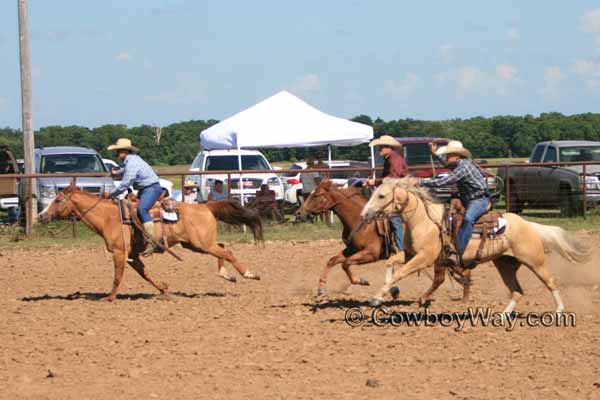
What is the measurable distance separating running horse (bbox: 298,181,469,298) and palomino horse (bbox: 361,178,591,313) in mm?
913

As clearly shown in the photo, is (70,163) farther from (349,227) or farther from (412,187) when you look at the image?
(412,187)

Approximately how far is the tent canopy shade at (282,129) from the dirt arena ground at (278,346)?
25.8 feet

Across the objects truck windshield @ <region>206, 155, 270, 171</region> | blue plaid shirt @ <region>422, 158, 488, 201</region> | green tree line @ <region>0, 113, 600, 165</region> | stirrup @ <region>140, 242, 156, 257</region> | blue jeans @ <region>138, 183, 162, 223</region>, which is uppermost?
green tree line @ <region>0, 113, 600, 165</region>

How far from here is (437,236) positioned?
9164 millimetres

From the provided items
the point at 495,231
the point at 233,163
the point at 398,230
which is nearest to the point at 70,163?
the point at 233,163

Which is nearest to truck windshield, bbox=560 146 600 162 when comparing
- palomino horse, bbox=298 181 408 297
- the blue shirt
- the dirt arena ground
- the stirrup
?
the blue shirt

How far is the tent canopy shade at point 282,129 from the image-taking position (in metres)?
20.0

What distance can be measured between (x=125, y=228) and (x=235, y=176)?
27.9ft

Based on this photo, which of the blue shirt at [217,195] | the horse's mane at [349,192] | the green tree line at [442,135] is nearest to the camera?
the horse's mane at [349,192]

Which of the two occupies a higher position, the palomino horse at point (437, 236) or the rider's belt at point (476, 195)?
the rider's belt at point (476, 195)

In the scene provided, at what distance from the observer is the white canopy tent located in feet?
65.7

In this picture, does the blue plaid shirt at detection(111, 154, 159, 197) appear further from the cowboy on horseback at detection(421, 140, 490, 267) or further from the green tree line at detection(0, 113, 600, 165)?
the green tree line at detection(0, 113, 600, 165)

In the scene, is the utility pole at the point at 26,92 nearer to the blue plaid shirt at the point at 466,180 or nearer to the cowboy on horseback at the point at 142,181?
the cowboy on horseback at the point at 142,181

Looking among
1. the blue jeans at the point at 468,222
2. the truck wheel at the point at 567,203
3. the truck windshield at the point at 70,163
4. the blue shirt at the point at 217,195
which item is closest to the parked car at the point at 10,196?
the truck windshield at the point at 70,163
